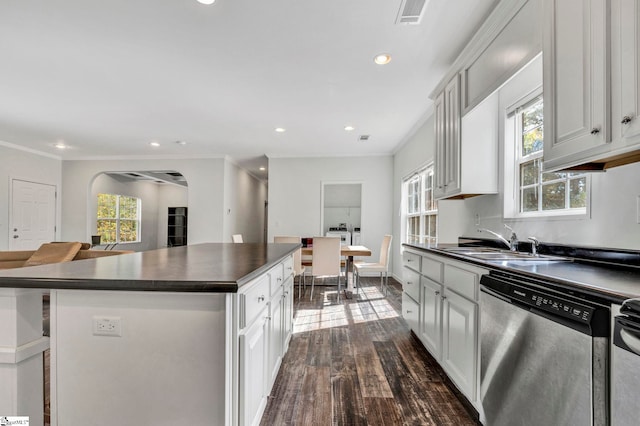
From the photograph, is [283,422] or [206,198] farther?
[206,198]

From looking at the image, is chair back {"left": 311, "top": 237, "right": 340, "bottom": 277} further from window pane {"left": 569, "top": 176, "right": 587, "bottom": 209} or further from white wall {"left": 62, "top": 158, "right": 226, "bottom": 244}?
window pane {"left": 569, "top": 176, "right": 587, "bottom": 209}

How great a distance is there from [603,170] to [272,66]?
2526mm

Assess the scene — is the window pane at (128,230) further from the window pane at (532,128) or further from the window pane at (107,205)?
the window pane at (532,128)

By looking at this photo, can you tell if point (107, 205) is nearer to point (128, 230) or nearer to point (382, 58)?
point (128, 230)

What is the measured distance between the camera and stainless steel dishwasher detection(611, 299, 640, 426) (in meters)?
0.76

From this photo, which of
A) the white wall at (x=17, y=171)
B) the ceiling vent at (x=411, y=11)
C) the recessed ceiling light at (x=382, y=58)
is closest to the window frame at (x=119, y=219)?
the white wall at (x=17, y=171)

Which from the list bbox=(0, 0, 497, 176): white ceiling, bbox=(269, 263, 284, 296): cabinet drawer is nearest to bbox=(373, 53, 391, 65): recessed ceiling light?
bbox=(0, 0, 497, 176): white ceiling

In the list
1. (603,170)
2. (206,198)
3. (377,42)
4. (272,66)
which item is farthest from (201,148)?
(603,170)

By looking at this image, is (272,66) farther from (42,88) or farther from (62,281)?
(42,88)

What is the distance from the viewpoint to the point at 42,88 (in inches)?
131

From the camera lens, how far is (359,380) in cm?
215

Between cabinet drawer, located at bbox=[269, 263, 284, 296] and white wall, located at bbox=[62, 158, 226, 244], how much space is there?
472 cm

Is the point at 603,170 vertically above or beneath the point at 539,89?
beneath

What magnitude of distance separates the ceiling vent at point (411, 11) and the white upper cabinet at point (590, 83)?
0.75 meters
